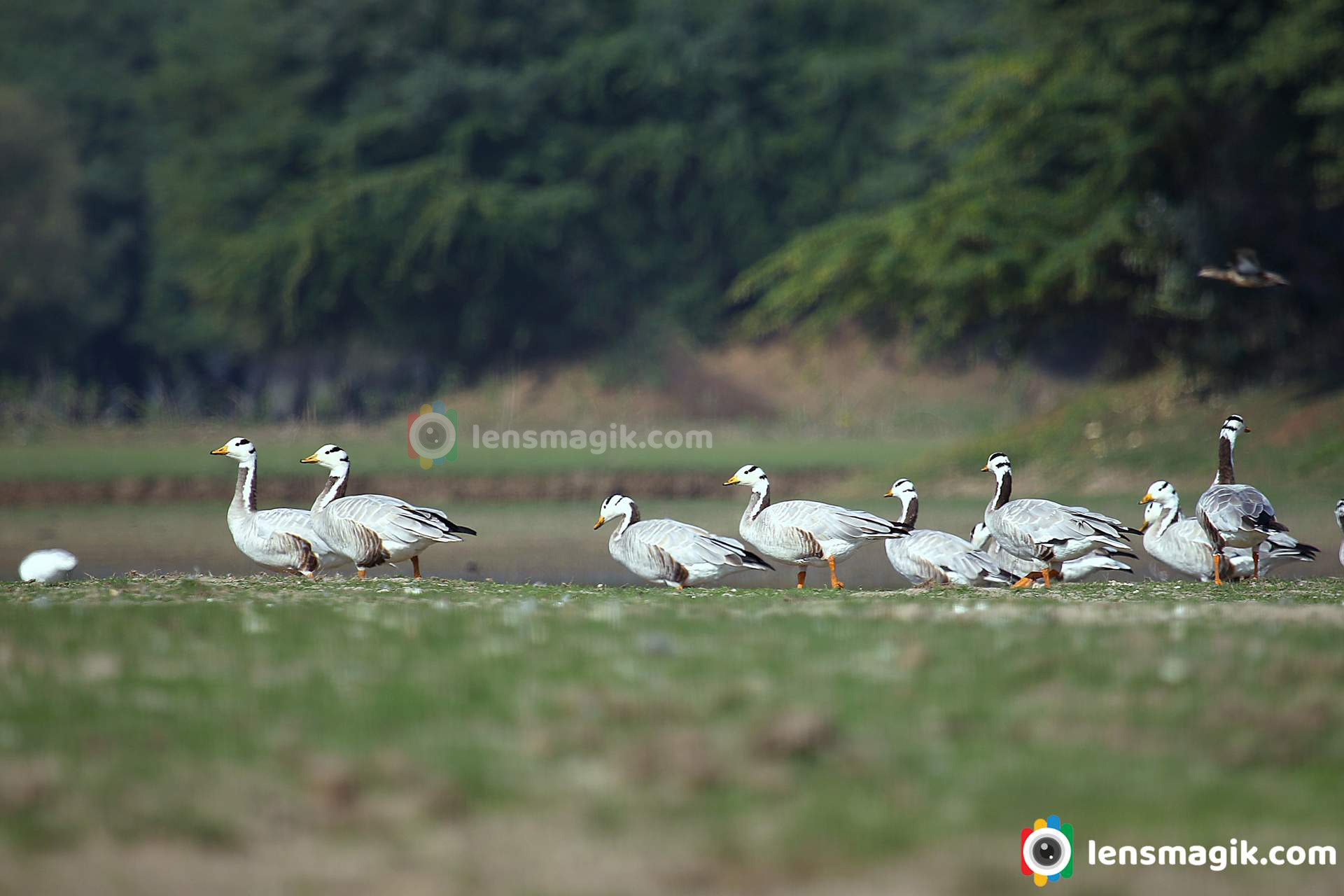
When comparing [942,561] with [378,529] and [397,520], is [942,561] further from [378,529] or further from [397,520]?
[378,529]

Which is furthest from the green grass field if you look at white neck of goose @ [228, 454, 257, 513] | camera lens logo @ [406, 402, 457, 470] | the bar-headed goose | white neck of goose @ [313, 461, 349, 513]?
camera lens logo @ [406, 402, 457, 470]

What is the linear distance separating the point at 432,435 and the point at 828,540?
34.5 meters

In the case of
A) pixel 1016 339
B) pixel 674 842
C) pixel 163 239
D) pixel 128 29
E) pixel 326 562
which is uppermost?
pixel 128 29

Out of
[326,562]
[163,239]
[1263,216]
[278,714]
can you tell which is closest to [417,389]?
[163,239]

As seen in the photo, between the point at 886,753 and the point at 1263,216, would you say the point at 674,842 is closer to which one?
the point at 886,753

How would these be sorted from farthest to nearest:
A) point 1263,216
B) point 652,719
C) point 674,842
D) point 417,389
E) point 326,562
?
point 417,389 → point 1263,216 → point 326,562 → point 652,719 → point 674,842

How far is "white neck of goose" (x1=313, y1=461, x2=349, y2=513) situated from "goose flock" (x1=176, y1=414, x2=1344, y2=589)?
0.02 m

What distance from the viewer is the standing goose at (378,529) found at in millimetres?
14391

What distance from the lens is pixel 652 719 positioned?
6.27m

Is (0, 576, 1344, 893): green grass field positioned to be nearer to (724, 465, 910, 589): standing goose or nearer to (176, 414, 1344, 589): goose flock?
(176, 414, 1344, 589): goose flock

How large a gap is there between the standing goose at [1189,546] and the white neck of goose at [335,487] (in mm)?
7667

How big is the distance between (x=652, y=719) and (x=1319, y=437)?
22837 millimetres

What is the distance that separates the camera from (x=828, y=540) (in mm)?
14211

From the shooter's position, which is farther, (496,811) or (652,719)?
(652,719)
